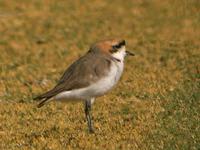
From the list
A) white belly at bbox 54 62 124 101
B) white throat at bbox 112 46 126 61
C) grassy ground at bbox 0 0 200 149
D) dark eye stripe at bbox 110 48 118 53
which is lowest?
grassy ground at bbox 0 0 200 149

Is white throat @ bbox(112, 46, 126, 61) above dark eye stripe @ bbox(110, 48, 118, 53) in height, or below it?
below

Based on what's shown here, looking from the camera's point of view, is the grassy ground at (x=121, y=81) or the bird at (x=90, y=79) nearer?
the bird at (x=90, y=79)

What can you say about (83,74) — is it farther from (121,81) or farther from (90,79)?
(121,81)

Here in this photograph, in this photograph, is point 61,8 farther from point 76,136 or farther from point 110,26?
point 76,136

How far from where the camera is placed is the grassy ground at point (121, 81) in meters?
14.4

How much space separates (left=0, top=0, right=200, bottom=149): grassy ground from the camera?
14.4 metres

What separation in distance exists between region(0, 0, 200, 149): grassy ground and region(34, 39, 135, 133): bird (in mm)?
942

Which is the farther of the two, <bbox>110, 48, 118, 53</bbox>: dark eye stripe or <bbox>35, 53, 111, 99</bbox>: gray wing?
<bbox>110, 48, 118, 53</bbox>: dark eye stripe

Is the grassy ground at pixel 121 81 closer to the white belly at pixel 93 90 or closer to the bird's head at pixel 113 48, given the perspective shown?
the white belly at pixel 93 90

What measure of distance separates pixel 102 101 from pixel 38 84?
320 centimetres

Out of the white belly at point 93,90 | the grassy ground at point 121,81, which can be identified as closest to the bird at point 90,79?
the white belly at point 93,90

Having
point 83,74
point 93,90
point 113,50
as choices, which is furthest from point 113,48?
point 93,90

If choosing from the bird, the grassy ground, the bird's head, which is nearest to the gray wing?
the bird

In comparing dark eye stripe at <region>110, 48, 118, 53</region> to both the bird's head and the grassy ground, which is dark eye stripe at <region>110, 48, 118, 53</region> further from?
the grassy ground
